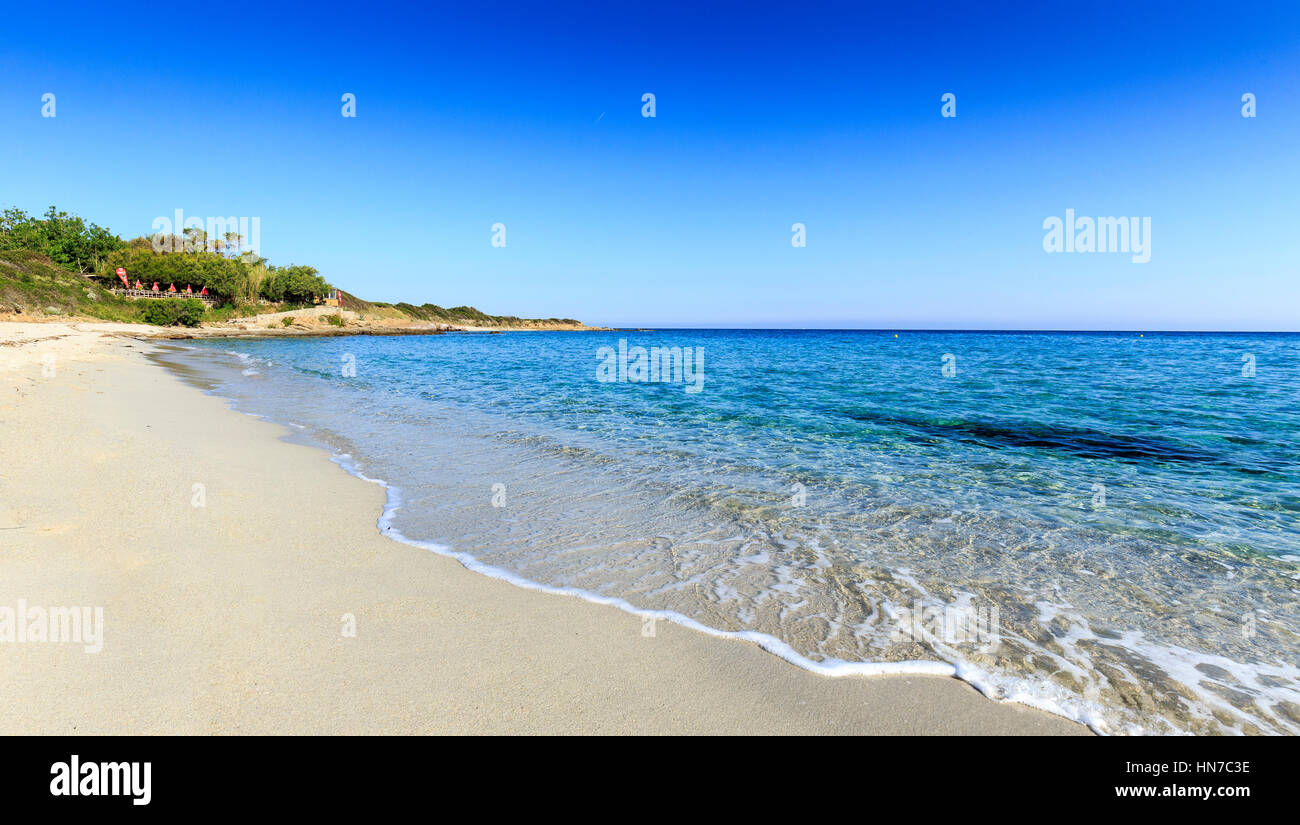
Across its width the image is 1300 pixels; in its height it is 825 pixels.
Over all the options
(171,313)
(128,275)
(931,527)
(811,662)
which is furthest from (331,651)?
(128,275)

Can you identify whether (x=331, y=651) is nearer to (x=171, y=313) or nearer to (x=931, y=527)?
(x=931, y=527)

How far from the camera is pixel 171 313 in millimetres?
58438

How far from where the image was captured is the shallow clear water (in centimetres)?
428

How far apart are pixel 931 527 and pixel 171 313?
76.1m

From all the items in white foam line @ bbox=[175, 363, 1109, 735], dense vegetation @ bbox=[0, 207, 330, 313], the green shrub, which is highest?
dense vegetation @ bbox=[0, 207, 330, 313]

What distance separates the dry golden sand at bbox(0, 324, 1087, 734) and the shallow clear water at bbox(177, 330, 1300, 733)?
0.56 m

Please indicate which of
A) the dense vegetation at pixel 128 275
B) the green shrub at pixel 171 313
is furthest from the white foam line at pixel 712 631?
the green shrub at pixel 171 313

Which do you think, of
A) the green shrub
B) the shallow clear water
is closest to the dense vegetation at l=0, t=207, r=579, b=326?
the green shrub

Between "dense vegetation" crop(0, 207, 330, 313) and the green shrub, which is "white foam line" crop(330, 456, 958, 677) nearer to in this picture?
the green shrub
